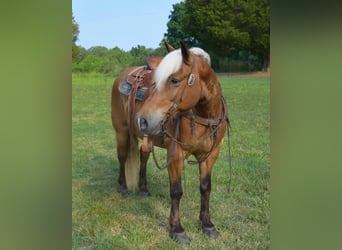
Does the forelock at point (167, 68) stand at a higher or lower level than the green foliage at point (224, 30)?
lower

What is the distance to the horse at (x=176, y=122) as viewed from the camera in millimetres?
1276

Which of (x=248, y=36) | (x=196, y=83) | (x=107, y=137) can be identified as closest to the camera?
(x=196, y=83)

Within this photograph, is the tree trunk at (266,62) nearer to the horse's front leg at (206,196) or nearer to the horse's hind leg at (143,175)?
the horse's front leg at (206,196)

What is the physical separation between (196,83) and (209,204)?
1.45 ft

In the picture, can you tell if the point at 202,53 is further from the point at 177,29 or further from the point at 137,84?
the point at 137,84

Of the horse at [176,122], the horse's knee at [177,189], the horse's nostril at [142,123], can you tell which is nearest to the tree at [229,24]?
the horse at [176,122]

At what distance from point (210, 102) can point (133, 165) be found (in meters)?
0.38

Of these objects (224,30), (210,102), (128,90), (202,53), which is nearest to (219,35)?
(224,30)

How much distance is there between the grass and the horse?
0.03m

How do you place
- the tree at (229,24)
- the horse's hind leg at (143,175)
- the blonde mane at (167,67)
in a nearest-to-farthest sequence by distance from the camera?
the blonde mane at (167,67)
the tree at (229,24)
the horse's hind leg at (143,175)

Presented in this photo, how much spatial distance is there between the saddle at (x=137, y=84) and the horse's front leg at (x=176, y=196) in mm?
210
